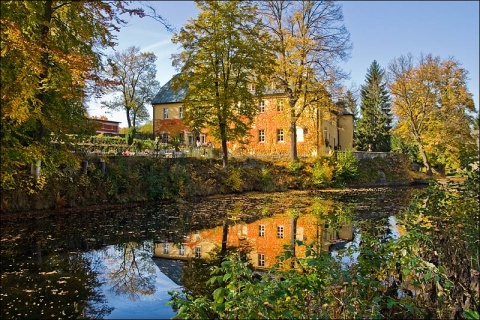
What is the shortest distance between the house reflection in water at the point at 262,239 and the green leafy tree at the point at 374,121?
36.1 metres

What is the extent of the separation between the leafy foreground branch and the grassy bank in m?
12.1

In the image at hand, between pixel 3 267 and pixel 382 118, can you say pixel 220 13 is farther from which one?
pixel 382 118

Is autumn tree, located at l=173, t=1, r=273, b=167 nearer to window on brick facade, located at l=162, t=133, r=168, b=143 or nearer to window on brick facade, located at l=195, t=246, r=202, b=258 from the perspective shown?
window on brick facade, located at l=195, t=246, r=202, b=258

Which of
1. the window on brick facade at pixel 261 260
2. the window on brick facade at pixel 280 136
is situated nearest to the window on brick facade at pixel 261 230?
the window on brick facade at pixel 261 260

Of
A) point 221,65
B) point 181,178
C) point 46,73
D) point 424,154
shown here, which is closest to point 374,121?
point 424,154

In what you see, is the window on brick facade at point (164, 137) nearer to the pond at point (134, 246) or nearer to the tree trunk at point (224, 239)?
the pond at point (134, 246)

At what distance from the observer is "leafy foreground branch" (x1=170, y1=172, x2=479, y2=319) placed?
3697 mm

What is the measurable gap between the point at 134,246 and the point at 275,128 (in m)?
26.9

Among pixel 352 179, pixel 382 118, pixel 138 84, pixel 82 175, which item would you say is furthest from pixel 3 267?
pixel 382 118

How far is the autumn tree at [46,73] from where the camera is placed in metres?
6.30

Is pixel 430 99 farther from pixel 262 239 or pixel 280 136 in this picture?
pixel 262 239

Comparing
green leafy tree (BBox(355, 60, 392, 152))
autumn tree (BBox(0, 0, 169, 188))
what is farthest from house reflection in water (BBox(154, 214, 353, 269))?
green leafy tree (BBox(355, 60, 392, 152))

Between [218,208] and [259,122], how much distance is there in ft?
67.2

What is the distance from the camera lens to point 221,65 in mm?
24312
